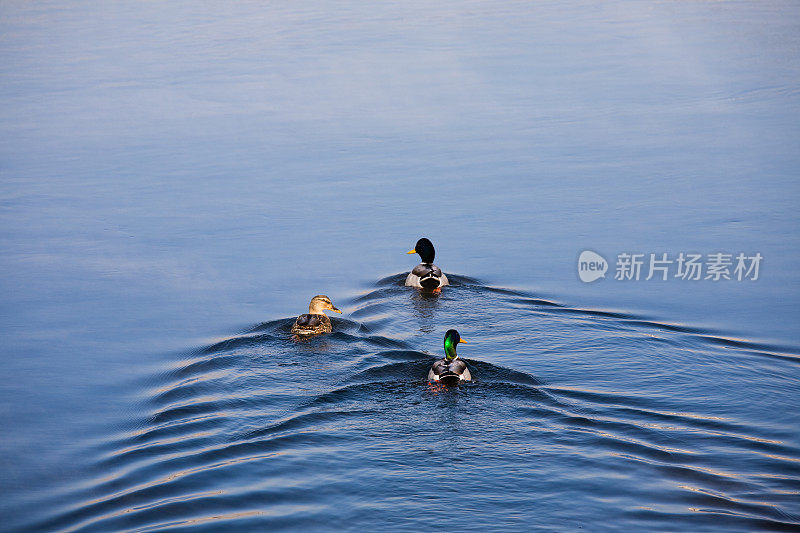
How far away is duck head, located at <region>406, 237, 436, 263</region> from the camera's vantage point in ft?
54.7

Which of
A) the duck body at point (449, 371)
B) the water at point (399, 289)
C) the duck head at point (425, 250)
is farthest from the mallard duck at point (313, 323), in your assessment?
the duck head at point (425, 250)

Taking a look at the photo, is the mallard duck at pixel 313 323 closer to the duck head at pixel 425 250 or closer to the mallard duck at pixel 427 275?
the mallard duck at pixel 427 275

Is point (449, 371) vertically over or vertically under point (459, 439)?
over

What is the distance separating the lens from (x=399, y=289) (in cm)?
1669

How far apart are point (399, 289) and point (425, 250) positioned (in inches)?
28.3

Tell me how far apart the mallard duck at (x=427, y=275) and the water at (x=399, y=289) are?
347 millimetres

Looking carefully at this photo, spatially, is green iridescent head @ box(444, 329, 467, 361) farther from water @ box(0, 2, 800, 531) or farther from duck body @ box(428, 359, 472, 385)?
water @ box(0, 2, 800, 531)

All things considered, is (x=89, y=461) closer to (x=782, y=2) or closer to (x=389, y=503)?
(x=389, y=503)

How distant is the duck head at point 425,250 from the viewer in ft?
54.7

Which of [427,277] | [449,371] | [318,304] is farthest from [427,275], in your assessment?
[449,371]

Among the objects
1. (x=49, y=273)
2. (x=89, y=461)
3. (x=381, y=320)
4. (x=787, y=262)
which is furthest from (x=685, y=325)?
(x=49, y=273)

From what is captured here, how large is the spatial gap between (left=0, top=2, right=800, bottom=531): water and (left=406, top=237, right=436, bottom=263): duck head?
24.8 inches

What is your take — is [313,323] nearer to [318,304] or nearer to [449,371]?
[318,304]

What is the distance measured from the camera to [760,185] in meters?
20.1
